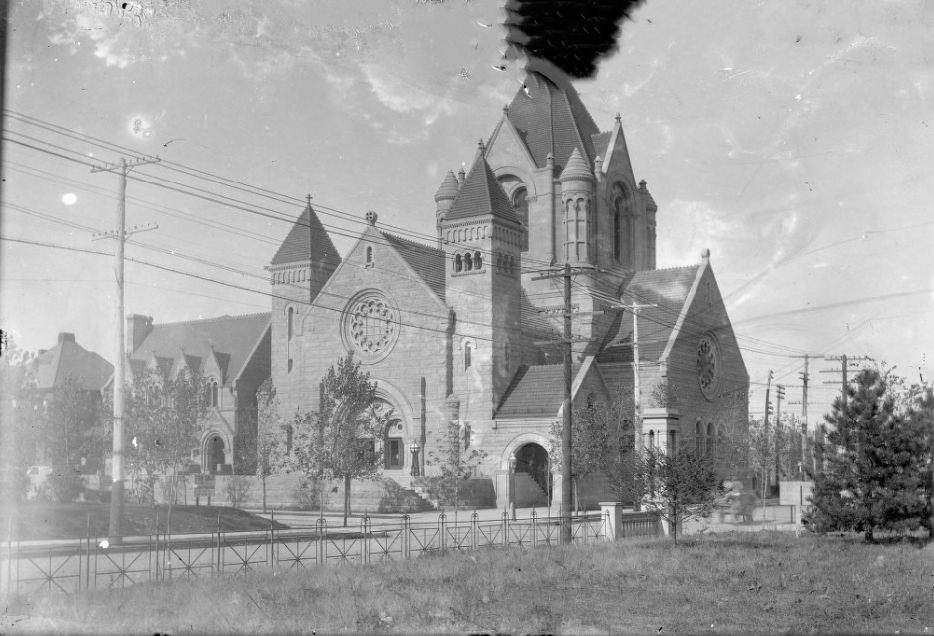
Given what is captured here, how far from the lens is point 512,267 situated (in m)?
49.6

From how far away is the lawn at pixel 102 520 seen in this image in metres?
25.8

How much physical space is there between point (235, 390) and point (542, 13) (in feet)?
170

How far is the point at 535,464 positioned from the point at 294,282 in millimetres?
17199

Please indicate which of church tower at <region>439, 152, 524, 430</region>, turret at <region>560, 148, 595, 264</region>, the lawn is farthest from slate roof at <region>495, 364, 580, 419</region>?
the lawn

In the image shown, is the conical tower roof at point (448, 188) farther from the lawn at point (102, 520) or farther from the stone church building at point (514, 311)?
the lawn at point (102, 520)

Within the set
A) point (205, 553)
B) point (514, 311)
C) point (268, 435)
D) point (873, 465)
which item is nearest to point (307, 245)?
point (268, 435)

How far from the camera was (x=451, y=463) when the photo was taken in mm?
45656

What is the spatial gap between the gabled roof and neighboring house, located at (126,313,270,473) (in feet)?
26.4

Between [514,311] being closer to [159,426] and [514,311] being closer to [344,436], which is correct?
[344,436]

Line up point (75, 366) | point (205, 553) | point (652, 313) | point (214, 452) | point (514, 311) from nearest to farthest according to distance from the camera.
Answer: point (205, 553)
point (75, 366)
point (514, 311)
point (652, 313)
point (214, 452)

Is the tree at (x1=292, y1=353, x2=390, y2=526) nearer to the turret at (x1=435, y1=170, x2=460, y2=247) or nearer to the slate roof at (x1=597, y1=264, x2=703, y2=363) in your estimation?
the slate roof at (x1=597, y1=264, x2=703, y2=363)

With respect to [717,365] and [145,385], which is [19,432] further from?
[717,365]

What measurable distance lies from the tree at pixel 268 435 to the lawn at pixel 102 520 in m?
11.3

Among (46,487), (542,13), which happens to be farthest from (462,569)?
(46,487)
